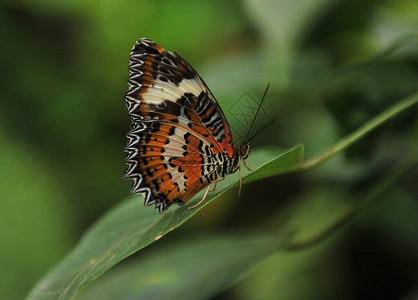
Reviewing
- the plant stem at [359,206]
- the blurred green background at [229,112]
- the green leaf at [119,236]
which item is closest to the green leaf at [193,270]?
the plant stem at [359,206]

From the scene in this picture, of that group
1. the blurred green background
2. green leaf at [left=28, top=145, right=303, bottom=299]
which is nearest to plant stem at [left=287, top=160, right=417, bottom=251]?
the blurred green background

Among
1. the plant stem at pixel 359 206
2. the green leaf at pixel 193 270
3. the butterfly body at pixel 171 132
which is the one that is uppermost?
the butterfly body at pixel 171 132

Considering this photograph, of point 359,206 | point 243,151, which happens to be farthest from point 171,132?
point 359,206

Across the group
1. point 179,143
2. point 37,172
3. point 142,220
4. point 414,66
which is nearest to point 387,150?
point 414,66

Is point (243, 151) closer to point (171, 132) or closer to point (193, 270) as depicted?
point (171, 132)

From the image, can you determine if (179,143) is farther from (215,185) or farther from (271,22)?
(271,22)

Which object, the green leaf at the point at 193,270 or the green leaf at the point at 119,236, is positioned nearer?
the green leaf at the point at 119,236

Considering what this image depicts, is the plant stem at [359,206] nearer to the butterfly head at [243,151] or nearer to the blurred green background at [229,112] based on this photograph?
the blurred green background at [229,112]
